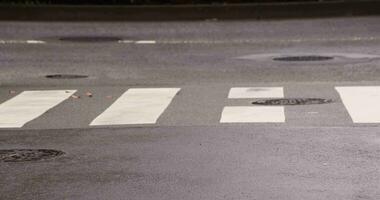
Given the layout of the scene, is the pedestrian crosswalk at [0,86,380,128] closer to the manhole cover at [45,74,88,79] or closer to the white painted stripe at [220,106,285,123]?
the white painted stripe at [220,106,285,123]

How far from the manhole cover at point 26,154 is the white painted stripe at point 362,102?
317cm

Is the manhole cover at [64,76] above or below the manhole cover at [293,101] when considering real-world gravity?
above

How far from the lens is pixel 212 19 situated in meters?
26.4

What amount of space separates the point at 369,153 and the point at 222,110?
3.26 m

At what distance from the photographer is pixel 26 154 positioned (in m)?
10.4

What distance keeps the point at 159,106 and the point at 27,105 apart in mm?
1603

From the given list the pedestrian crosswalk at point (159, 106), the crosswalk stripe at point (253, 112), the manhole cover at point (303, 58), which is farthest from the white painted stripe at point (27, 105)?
the manhole cover at point (303, 58)

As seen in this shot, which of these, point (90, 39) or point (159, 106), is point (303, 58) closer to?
point (90, 39)

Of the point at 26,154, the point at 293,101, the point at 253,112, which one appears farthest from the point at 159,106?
the point at 26,154

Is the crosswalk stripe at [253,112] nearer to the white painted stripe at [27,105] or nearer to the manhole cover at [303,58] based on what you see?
the white painted stripe at [27,105]

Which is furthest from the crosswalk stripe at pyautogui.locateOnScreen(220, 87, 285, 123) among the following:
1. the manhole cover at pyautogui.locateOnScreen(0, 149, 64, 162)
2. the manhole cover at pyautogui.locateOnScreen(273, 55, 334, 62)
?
the manhole cover at pyautogui.locateOnScreen(273, 55, 334, 62)

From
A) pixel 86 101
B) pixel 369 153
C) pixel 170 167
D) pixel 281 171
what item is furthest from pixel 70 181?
pixel 86 101

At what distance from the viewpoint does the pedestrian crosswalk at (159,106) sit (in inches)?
482

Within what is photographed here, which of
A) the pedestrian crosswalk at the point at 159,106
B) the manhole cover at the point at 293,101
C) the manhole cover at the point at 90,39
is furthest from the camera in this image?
the manhole cover at the point at 90,39
